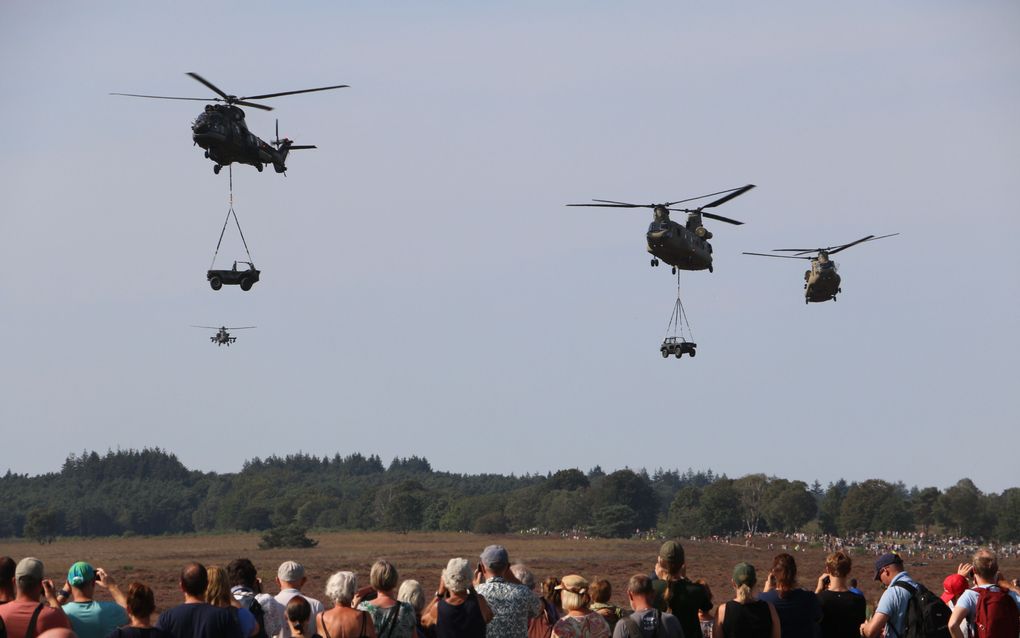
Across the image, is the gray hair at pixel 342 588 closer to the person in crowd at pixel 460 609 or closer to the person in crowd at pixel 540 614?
the person in crowd at pixel 460 609

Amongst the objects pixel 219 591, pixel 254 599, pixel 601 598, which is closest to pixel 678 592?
pixel 601 598

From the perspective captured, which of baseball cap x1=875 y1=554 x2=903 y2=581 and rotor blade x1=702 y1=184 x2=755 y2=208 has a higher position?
rotor blade x1=702 y1=184 x2=755 y2=208

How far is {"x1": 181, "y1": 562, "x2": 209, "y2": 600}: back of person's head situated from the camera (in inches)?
400

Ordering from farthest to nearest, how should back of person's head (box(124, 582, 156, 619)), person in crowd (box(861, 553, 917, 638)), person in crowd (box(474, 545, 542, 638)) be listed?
person in crowd (box(861, 553, 917, 638)) < person in crowd (box(474, 545, 542, 638)) < back of person's head (box(124, 582, 156, 619))

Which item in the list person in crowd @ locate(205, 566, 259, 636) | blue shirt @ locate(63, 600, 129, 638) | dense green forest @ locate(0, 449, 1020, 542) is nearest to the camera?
person in crowd @ locate(205, 566, 259, 636)

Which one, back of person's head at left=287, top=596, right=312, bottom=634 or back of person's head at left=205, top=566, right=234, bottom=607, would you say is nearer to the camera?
back of person's head at left=205, top=566, right=234, bottom=607

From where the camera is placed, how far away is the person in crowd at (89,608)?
10.6 metres

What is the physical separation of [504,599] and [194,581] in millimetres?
2659

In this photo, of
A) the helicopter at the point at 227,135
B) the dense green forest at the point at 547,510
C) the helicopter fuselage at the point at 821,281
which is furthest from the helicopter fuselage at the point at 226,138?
the dense green forest at the point at 547,510

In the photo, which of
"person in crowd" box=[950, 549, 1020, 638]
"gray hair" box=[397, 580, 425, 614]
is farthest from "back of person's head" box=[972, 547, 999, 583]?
"gray hair" box=[397, 580, 425, 614]

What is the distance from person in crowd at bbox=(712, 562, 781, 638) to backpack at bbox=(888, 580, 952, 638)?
152cm

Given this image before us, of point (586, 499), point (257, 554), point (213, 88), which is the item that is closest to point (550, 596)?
point (213, 88)

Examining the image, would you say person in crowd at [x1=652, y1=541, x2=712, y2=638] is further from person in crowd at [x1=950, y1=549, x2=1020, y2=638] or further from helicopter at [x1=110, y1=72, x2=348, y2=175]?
helicopter at [x1=110, y1=72, x2=348, y2=175]

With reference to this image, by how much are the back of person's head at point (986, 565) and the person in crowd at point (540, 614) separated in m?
3.70
